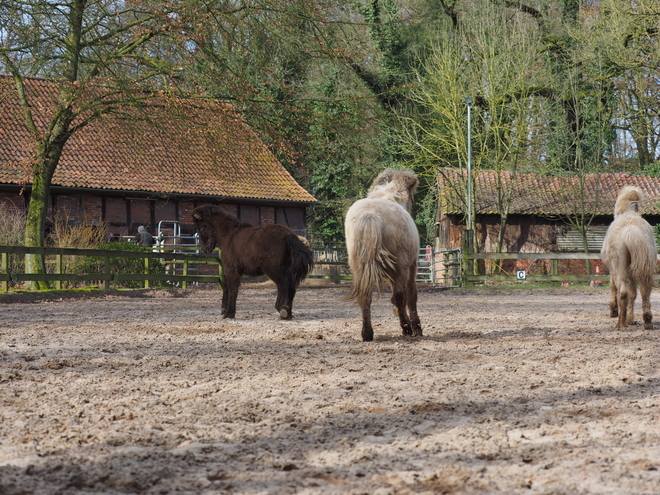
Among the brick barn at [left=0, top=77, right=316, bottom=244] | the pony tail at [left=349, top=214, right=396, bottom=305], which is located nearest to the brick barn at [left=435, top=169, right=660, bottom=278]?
the brick barn at [left=0, top=77, right=316, bottom=244]

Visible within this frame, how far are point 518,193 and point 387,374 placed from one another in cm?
3145

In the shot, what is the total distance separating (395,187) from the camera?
31.2 ft

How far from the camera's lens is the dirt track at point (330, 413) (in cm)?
329

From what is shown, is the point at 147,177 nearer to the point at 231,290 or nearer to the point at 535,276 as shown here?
the point at 535,276

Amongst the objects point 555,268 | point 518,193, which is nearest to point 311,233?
point 518,193

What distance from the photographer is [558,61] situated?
35.0m

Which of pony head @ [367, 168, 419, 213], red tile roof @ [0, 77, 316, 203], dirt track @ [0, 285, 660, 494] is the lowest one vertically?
dirt track @ [0, 285, 660, 494]

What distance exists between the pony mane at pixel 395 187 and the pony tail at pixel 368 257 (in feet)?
4.41

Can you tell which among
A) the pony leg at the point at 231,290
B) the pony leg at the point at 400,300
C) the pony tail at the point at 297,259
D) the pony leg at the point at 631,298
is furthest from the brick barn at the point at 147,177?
the pony leg at the point at 631,298

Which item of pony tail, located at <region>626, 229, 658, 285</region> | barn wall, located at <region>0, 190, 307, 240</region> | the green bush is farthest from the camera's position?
barn wall, located at <region>0, 190, 307, 240</region>

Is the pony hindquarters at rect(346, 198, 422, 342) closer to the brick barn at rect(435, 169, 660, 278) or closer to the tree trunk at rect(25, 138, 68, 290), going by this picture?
the tree trunk at rect(25, 138, 68, 290)

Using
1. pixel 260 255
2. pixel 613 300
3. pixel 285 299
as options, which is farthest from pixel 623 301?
pixel 260 255

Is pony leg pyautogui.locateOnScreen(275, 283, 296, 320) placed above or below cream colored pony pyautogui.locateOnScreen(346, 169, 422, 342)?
below

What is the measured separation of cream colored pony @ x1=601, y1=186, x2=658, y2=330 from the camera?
930 centimetres
